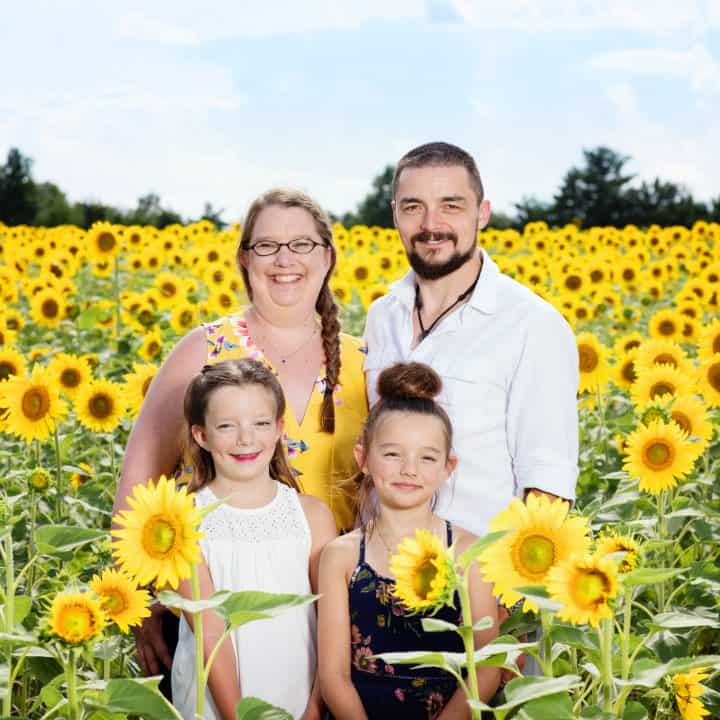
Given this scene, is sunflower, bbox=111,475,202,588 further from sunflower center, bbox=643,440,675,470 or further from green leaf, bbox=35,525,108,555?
sunflower center, bbox=643,440,675,470

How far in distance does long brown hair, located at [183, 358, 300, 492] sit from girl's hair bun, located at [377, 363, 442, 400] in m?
0.31

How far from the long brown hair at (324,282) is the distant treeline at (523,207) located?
57.8ft

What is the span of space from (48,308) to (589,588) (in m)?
6.58

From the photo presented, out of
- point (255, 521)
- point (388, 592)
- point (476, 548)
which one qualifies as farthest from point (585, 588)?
point (255, 521)

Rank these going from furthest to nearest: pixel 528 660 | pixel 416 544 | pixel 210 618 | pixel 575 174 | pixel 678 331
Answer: pixel 575 174
pixel 678 331
pixel 528 660
pixel 210 618
pixel 416 544

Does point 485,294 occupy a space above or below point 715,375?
above

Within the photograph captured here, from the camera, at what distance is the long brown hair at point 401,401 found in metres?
3.03

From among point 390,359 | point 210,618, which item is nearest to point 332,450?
point 390,359

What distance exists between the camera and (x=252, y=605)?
200 centimetres

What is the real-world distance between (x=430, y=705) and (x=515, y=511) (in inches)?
39.6

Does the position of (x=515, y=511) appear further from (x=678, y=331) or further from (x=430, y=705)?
(x=678, y=331)

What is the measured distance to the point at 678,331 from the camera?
23.1 feet

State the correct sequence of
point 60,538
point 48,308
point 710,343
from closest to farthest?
point 60,538
point 710,343
point 48,308

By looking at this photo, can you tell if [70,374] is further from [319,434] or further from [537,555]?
[537,555]
